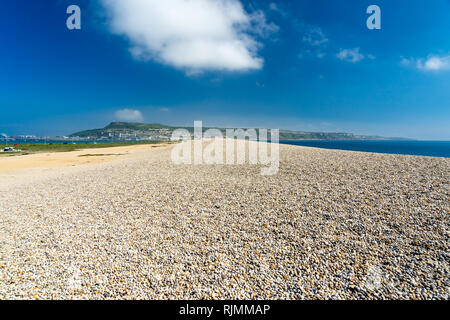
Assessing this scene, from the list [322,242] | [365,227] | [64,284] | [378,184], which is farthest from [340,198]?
[64,284]

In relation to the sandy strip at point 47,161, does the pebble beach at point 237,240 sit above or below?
below

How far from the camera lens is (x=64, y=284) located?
13.8ft

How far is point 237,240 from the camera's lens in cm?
567

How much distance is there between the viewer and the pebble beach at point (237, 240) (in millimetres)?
4113

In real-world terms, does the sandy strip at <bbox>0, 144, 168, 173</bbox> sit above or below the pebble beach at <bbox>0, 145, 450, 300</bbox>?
above

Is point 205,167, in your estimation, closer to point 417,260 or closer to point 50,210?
point 50,210

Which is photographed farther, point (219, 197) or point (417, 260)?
point (219, 197)

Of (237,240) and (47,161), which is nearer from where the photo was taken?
(237,240)

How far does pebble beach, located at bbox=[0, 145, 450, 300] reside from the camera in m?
4.11

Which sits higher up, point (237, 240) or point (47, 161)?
point (47, 161)

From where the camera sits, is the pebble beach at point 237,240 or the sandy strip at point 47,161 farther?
the sandy strip at point 47,161

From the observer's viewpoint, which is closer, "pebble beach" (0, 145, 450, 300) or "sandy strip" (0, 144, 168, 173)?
"pebble beach" (0, 145, 450, 300)
